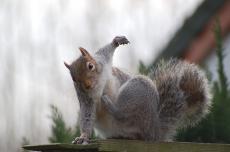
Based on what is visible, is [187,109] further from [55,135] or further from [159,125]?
[55,135]

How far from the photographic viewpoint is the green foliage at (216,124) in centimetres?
424

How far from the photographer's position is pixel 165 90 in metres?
3.77

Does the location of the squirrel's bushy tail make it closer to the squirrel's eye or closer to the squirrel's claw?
the squirrel's claw

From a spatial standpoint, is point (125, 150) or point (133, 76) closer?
point (125, 150)

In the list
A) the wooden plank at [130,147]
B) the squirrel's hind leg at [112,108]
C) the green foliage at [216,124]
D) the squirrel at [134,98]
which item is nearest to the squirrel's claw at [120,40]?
the squirrel at [134,98]

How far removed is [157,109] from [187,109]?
20 centimetres

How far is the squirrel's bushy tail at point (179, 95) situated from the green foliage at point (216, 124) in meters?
0.35

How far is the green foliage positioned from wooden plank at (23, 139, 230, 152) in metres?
0.73

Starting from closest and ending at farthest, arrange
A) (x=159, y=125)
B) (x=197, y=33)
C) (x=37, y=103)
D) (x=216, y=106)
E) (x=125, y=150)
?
(x=125, y=150) → (x=159, y=125) → (x=216, y=106) → (x=37, y=103) → (x=197, y=33)

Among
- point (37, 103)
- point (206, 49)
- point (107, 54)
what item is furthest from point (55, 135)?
point (206, 49)

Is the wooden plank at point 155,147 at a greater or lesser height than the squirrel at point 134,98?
lesser

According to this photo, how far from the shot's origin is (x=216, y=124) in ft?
13.9

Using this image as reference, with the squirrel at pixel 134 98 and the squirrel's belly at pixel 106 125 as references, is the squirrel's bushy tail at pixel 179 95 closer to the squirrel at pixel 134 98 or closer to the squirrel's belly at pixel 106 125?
the squirrel at pixel 134 98

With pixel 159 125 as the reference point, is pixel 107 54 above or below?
above
